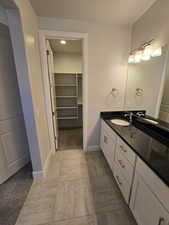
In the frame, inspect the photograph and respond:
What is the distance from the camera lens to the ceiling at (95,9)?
145cm

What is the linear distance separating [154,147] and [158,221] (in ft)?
1.91

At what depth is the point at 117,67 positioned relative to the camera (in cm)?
212

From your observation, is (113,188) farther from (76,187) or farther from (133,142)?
(133,142)

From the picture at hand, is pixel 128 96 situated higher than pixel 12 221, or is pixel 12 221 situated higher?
pixel 128 96

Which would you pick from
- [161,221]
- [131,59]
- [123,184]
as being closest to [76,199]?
[123,184]

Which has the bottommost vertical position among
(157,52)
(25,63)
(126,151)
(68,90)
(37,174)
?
(37,174)

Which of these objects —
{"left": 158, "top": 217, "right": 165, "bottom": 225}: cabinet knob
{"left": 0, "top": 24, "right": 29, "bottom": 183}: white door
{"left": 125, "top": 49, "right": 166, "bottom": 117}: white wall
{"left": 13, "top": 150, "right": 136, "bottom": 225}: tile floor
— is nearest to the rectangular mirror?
{"left": 125, "top": 49, "right": 166, "bottom": 117}: white wall

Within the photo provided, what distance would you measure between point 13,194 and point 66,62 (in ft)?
11.0

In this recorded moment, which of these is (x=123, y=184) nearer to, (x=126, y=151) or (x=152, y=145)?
(x=126, y=151)

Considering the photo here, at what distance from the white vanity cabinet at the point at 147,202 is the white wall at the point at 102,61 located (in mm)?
1400

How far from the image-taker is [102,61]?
81.0 inches

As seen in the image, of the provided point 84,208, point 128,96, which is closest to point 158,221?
point 84,208

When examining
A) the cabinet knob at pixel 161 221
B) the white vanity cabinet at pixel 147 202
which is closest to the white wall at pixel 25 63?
the white vanity cabinet at pixel 147 202

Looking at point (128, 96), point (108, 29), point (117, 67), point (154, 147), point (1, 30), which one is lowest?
point (154, 147)
